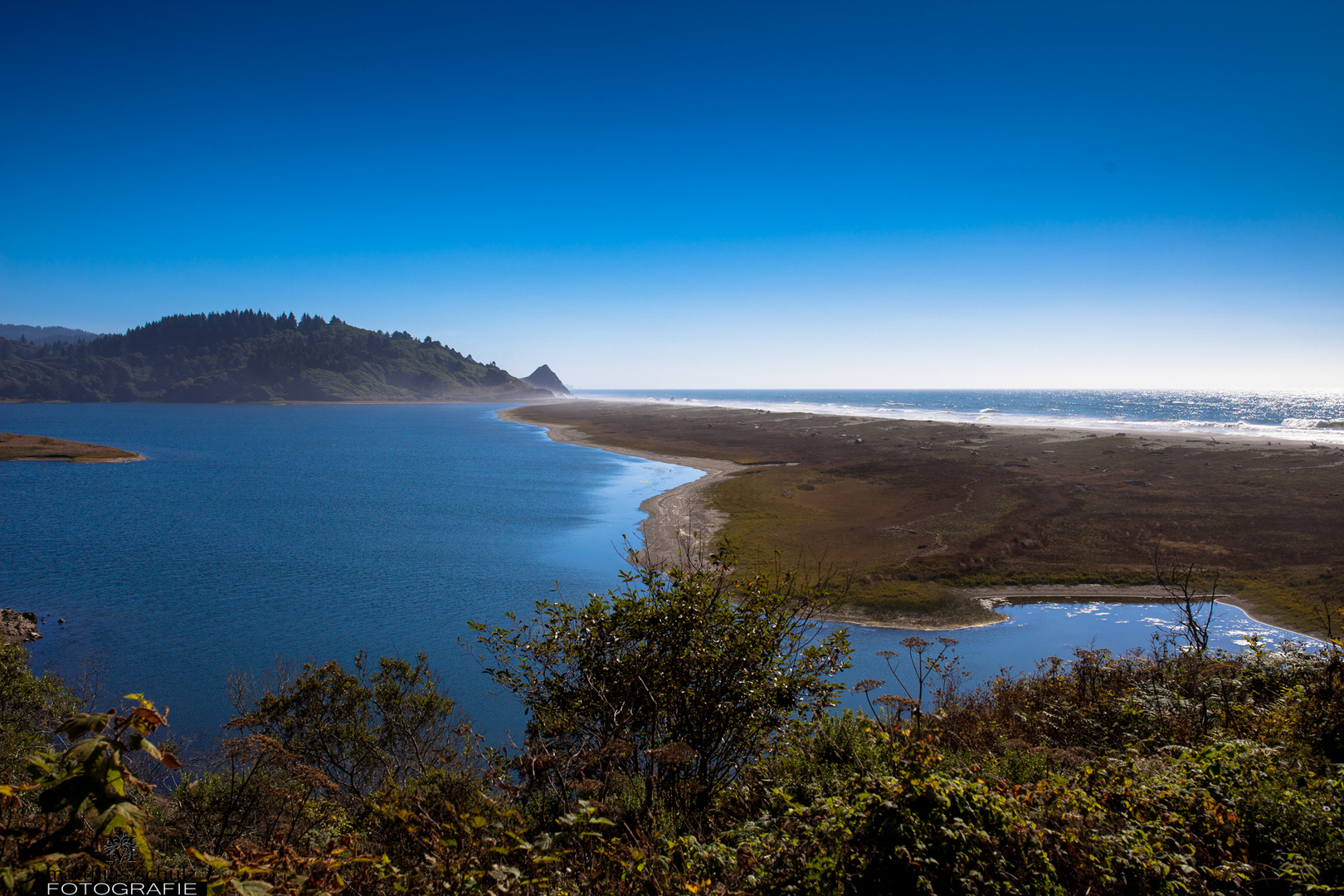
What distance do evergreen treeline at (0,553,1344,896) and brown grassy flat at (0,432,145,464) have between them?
270 feet

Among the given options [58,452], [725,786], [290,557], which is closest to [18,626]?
[290,557]

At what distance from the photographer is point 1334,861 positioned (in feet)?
15.3

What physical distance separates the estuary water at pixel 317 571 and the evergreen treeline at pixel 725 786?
7.94 metres

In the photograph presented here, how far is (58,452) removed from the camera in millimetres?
76312

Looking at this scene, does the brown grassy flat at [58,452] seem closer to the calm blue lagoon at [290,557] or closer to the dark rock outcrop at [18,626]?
the calm blue lagoon at [290,557]

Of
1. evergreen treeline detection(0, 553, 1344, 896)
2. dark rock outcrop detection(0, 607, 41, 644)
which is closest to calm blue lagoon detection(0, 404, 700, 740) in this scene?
dark rock outcrop detection(0, 607, 41, 644)

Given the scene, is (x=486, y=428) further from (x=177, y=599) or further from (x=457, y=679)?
(x=457, y=679)

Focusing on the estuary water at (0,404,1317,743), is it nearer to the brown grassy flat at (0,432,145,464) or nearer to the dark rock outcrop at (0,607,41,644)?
the dark rock outcrop at (0,607,41,644)

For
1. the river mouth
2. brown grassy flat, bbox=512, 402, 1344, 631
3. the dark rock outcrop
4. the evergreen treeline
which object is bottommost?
the river mouth

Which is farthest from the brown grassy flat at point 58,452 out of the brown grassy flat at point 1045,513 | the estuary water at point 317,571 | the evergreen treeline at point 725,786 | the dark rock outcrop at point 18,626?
the evergreen treeline at point 725,786

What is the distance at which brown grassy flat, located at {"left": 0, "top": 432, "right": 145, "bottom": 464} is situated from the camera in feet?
242

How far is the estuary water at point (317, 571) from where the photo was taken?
2255cm

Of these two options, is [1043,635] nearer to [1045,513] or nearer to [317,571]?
[1045,513]

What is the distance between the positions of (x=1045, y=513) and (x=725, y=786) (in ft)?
150
